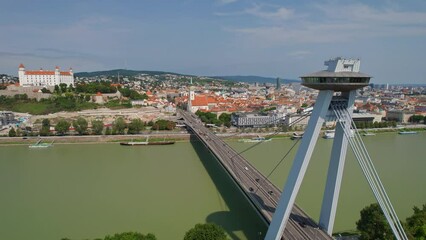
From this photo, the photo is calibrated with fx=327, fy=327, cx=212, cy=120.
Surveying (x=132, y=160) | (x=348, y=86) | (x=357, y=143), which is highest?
(x=348, y=86)

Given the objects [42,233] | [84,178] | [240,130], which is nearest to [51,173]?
[84,178]

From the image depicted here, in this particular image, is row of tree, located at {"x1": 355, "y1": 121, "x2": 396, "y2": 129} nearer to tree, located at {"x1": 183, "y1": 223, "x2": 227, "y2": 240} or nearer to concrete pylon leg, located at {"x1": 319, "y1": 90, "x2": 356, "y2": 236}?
concrete pylon leg, located at {"x1": 319, "y1": 90, "x2": 356, "y2": 236}

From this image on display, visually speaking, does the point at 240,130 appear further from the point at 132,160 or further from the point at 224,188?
the point at 224,188

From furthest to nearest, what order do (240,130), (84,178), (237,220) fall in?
1. (240,130)
2. (84,178)
3. (237,220)

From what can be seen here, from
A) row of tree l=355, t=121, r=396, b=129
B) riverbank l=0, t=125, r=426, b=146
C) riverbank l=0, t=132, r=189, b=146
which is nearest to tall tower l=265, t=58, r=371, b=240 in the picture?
riverbank l=0, t=125, r=426, b=146

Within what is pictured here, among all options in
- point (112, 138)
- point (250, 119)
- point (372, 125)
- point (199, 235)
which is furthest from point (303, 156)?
point (372, 125)

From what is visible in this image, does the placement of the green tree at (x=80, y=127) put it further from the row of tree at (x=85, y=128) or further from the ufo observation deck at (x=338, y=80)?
the ufo observation deck at (x=338, y=80)
